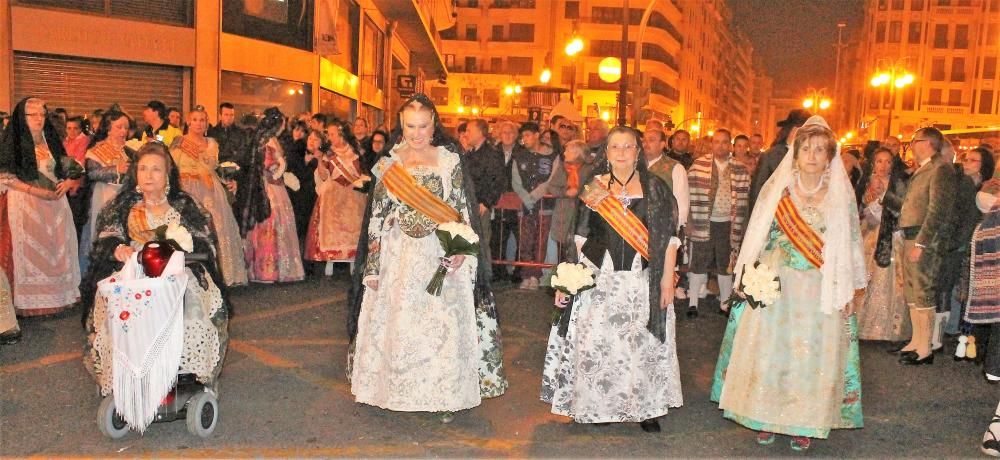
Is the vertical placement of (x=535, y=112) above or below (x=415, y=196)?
→ above

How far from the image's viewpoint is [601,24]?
78750 millimetres

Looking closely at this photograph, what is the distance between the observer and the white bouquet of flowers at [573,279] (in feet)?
17.3

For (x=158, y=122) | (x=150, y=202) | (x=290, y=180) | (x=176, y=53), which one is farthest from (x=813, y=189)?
(x=176, y=53)

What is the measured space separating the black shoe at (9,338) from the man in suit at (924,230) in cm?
765

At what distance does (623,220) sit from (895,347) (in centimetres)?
437

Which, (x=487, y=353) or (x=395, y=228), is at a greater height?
(x=395, y=228)

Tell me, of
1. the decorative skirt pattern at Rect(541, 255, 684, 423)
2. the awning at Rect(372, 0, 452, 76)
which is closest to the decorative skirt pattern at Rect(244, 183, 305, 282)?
the decorative skirt pattern at Rect(541, 255, 684, 423)

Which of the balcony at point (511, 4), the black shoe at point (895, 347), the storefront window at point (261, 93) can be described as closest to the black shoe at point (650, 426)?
the black shoe at point (895, 347)

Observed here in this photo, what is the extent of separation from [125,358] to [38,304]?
171 inches

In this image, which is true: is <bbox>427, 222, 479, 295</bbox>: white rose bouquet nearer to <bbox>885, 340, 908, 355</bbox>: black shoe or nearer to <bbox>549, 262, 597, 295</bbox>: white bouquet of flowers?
<bbox>549, 262, 597, 295</bbox>: white bouquet of flowers

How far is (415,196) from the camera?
553 cm

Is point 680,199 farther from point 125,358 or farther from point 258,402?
point 125,358

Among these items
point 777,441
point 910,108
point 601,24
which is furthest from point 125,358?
point 910,108

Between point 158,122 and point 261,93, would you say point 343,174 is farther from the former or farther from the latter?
point 261,93
